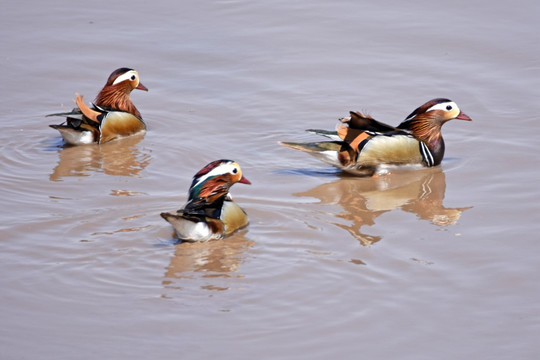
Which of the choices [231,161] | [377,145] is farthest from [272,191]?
[377,145]

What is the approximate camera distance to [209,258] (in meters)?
6.70

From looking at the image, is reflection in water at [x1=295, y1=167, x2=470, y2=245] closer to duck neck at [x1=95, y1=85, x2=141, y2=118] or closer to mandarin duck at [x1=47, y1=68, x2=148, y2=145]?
mandarin duck at [x1=47, y1=68, x2=148, y2=145]

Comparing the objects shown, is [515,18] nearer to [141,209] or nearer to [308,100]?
[308,100]

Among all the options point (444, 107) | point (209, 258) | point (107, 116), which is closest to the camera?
point (209, 258)

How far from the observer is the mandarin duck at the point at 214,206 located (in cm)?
692

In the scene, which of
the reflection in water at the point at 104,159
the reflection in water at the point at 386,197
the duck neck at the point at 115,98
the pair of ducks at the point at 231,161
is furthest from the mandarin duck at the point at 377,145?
the duck neck at the point at 115,98

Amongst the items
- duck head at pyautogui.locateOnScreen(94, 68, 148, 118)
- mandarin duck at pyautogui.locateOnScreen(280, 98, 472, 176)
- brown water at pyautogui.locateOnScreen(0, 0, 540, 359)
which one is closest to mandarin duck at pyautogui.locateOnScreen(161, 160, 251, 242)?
brown water at pyautogui.locateOnScreen(0, 0, 540, 359)

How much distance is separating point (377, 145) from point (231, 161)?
207cm

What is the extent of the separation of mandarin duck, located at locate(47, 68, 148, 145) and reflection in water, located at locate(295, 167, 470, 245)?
2.51m

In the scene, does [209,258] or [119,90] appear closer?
[209,258]

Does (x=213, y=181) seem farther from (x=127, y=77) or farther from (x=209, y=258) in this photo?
(x=127, y=77)

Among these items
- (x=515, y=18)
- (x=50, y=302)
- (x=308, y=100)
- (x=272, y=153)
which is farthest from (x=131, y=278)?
(x=515, y=18)

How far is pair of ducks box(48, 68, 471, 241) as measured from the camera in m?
7.05

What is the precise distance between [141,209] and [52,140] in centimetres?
249
